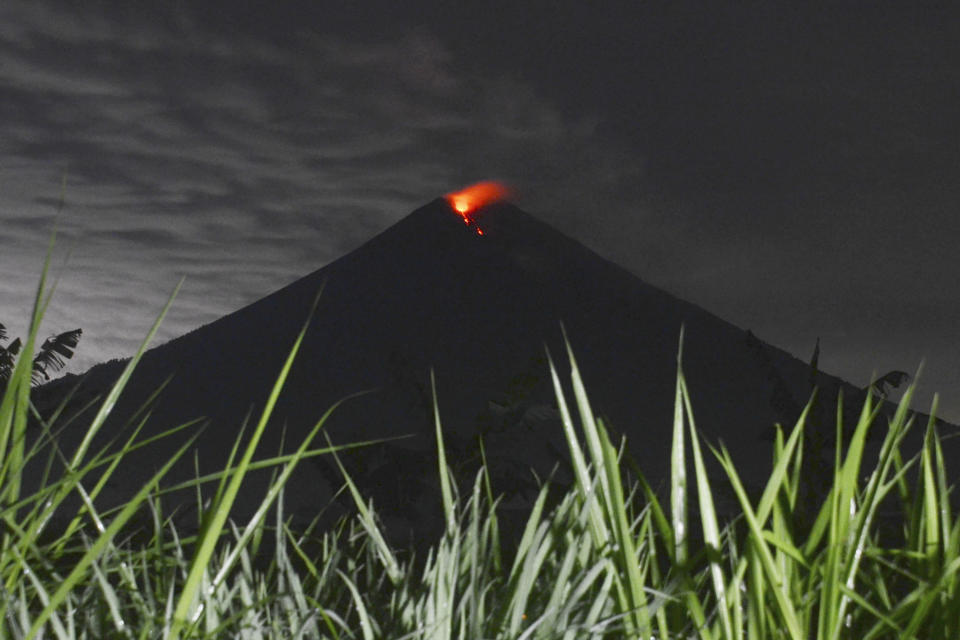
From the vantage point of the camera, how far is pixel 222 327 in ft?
200

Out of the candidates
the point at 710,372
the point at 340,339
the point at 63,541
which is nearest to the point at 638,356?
the point at 710,372

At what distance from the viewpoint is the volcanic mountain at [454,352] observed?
48.7 m

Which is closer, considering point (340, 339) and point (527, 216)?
point (340, 339)

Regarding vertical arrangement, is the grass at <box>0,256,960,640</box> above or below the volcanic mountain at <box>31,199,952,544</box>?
below

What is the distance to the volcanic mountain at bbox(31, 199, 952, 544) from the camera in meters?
48.7

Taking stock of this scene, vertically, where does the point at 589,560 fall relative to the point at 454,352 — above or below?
below

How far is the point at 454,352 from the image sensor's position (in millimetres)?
59531

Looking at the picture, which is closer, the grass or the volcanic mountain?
the grass

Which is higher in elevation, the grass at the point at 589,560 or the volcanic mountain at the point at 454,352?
the volcanic mountain at the point at 454,352

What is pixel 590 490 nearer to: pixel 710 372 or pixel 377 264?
pixel 710 372

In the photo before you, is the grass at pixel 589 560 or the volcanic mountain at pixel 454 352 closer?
the grass at pixel 589 560

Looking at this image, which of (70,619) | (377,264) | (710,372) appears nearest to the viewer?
(70,619)

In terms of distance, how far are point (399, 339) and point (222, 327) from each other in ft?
35.5

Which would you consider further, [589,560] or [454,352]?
[454,352]
